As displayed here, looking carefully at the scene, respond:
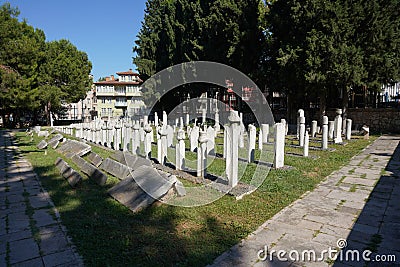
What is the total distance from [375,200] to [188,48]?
2048 centimetres

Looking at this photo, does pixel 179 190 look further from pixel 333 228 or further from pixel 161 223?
pixel 333 228

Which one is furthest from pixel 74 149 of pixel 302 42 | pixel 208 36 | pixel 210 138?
pixel 208 36

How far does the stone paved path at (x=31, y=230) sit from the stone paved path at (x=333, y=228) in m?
2.01

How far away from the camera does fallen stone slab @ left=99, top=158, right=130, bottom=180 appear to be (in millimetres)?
6230

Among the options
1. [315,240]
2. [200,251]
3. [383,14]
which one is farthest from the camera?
[383,14]

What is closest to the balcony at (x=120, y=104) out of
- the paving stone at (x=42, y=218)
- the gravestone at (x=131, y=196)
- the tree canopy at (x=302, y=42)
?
the tree canopy at (x=302, y=42)

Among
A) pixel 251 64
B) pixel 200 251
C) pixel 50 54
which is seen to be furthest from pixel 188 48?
pixel 200 251

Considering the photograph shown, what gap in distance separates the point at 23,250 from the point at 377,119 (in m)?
19.8

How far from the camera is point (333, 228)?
150 inches

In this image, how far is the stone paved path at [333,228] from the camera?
309 cm

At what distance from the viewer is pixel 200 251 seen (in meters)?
3.20

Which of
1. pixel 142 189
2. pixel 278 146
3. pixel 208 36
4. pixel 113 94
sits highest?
pixel 208 36

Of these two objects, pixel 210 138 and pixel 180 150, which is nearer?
pixel 180 150

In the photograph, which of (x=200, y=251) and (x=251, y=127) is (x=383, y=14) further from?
(x=200, y=251)
